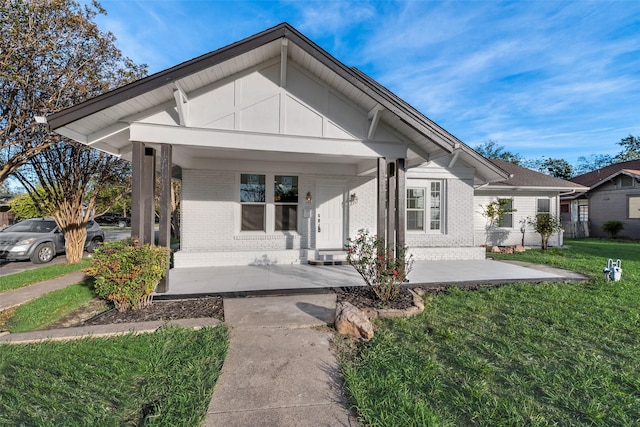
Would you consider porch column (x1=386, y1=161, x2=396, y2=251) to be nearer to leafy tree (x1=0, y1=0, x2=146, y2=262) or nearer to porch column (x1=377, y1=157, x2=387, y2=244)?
porch column (x1=377, y1=157, x2=387, y2=244)

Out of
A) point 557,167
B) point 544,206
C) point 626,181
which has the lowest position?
point 544,206

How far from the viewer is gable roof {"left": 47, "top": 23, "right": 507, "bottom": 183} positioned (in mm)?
4645

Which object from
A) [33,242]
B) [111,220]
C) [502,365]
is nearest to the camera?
[502,365]

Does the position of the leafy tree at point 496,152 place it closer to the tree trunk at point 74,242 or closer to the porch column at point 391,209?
the porch column at point 391,209

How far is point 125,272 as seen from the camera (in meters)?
4.56

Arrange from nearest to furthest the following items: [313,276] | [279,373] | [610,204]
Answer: [279,373] → [313,276] → [610,204]

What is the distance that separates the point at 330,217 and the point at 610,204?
67.5ft

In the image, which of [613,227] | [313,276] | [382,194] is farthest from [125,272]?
[613,227]

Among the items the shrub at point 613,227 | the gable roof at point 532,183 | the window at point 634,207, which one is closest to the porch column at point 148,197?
the gable roof at point 532,183

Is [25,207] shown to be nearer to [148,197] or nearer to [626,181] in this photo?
[148,197]

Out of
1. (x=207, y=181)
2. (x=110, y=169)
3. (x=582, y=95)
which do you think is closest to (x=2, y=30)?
(x=110, y=169)

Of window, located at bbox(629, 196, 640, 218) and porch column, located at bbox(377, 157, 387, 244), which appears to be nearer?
porch column, located at bbox(377, 157, 387, 244)

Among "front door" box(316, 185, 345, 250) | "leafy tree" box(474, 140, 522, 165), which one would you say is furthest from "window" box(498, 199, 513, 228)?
"leafy tree" box(474, 140, 522, 165)

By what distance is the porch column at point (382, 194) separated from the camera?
A: 6.19 m
